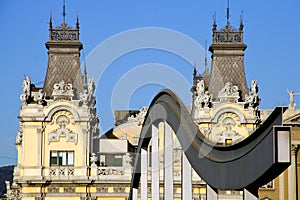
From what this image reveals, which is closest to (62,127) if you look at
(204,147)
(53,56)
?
(53,56)

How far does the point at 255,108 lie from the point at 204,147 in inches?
1716

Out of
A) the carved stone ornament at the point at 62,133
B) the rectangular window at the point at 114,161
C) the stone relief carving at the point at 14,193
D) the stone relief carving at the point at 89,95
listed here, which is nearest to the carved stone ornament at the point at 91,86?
the stone relief carving at the point at 89,95

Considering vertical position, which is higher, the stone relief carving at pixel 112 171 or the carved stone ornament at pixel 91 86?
the carved stone ornament at pixel 91 86

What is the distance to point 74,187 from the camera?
6475 cm

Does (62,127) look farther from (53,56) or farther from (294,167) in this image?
(294,167)

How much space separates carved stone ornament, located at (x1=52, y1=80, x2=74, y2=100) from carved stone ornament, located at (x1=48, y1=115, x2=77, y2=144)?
1.42m

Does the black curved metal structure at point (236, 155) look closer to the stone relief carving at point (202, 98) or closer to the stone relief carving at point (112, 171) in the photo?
the stone relief carving at point (202, 98)

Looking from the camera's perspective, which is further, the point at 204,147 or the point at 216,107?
the point at 216,107

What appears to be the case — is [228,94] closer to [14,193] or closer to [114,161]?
[114,161]

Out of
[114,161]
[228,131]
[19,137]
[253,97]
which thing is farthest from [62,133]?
[253,97]

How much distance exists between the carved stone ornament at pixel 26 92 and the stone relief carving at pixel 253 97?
51.2 feet

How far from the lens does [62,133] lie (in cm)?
6519

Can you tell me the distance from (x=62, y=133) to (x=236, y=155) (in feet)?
151

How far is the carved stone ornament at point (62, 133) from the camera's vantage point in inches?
2559
